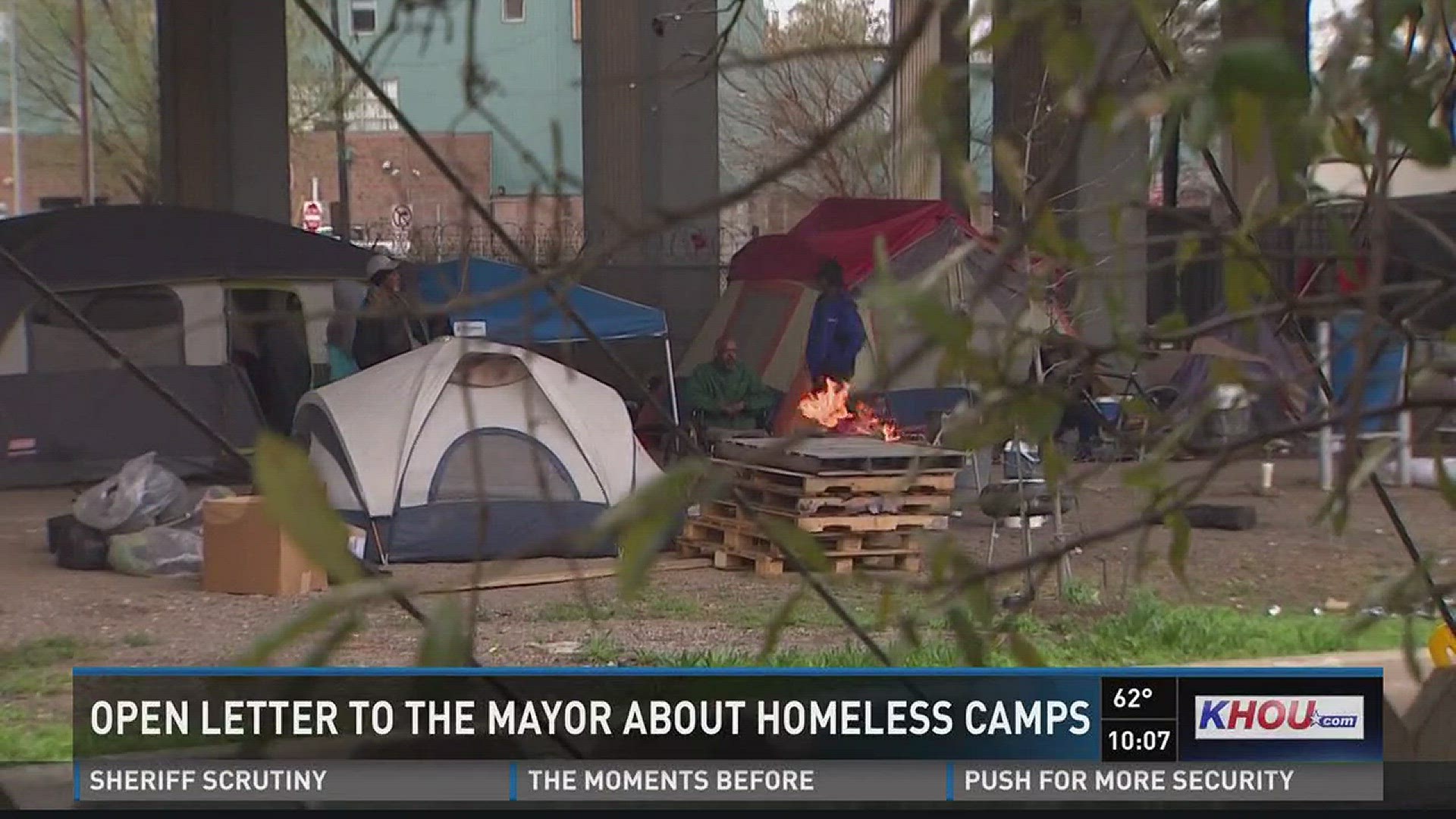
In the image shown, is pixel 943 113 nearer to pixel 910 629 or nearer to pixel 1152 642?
pixel 910 629

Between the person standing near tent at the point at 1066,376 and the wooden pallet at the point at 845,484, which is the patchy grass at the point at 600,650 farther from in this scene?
the person standing near tent at the point at 1066,376

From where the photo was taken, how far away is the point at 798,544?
1450 mm

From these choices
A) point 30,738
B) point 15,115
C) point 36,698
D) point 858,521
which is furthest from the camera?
point 15,115

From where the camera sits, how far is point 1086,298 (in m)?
1.91

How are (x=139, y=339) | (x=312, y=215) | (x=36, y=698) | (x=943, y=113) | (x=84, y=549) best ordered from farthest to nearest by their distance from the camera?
(x=312, y=215), (x=139, y=339), (x=84, y=549), (x=36, y=698), (x=943, y=113)

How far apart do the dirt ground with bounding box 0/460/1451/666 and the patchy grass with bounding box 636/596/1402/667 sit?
18 cm

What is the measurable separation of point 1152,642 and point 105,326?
8341mm

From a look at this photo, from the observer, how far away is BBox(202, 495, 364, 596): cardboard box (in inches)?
340

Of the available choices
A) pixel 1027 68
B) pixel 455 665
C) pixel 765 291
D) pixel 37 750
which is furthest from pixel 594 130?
pixel 455 665

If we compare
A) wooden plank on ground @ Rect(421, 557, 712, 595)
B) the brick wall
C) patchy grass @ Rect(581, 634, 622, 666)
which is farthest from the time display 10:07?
the brick wall

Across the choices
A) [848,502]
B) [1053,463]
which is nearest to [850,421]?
[848,502]

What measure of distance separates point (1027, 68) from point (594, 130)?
14.4m

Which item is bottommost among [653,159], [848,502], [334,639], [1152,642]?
[1152,642]

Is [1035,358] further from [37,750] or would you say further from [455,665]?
[37,750]
